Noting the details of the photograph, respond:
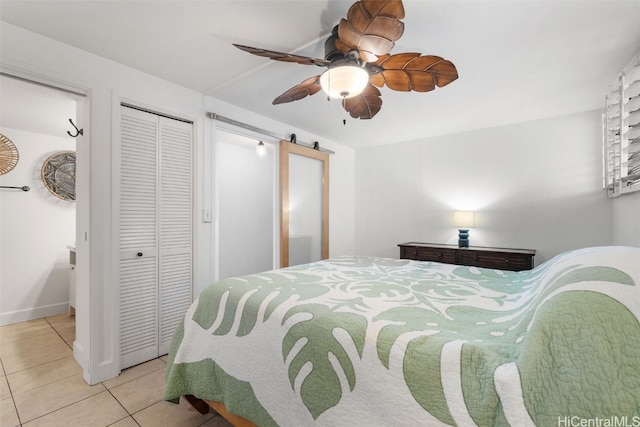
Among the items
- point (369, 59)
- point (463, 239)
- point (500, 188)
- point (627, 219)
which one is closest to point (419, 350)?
point (369, 59)

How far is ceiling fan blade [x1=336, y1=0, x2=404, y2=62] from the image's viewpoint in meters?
1.23

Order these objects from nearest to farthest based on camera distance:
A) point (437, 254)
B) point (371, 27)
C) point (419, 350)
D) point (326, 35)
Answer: point (419, 350), point (371, 27), point (326, 35), point (437, 254)

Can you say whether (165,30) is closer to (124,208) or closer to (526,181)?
(124,208)

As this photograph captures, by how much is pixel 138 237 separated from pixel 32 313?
2349 mm

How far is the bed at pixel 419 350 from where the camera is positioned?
0.68 metres

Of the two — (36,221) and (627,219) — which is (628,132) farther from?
(36,221)

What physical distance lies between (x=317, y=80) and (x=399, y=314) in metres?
1.53

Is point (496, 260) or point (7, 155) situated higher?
point (7, 155)

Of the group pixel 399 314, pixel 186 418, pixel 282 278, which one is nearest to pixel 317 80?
pixel 282 278

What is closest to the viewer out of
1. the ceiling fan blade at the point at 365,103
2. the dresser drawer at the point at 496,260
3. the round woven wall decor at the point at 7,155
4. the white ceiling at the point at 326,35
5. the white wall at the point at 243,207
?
the white ceiling at the point at 326,35

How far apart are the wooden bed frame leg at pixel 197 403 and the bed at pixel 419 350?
0.01 m

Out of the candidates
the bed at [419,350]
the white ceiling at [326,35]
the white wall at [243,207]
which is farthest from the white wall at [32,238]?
the bed at [419,350]

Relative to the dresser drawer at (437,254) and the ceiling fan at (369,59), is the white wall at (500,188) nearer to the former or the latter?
the dresser drawer at (437,254)

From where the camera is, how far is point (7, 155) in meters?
3.14
